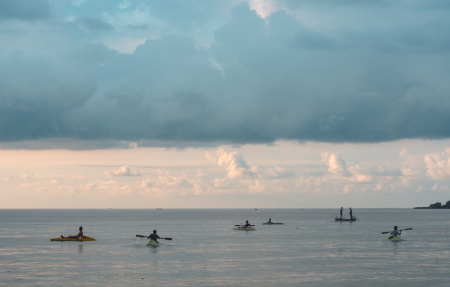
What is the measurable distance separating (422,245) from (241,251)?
26.9 metres

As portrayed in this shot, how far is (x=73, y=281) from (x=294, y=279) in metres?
17.3

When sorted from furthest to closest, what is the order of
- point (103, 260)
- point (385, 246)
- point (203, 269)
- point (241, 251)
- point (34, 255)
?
point (385, 246) → point (241, 251) → point (34, 255) → point (103, 260) → point (203, 269)

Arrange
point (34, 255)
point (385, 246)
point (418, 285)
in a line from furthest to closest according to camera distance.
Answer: point (385, 246) < point (34, 255) < point (418, 285)

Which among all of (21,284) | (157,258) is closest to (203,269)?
(157,258)

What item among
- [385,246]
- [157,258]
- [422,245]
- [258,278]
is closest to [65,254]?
[157,258]

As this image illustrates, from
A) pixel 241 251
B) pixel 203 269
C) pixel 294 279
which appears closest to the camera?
pixel 294 279

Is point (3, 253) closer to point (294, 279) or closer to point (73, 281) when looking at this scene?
point (73, 281)

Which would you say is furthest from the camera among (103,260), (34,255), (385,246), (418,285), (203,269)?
(385,246)

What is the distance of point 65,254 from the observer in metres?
70.6

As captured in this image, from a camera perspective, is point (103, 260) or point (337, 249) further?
point (337, 249)

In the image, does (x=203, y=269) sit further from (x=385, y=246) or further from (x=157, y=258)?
(x=385, y=246)

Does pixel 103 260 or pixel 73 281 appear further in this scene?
pixel 103 260

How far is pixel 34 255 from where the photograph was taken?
227ft

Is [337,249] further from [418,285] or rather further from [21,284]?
[21,284]
